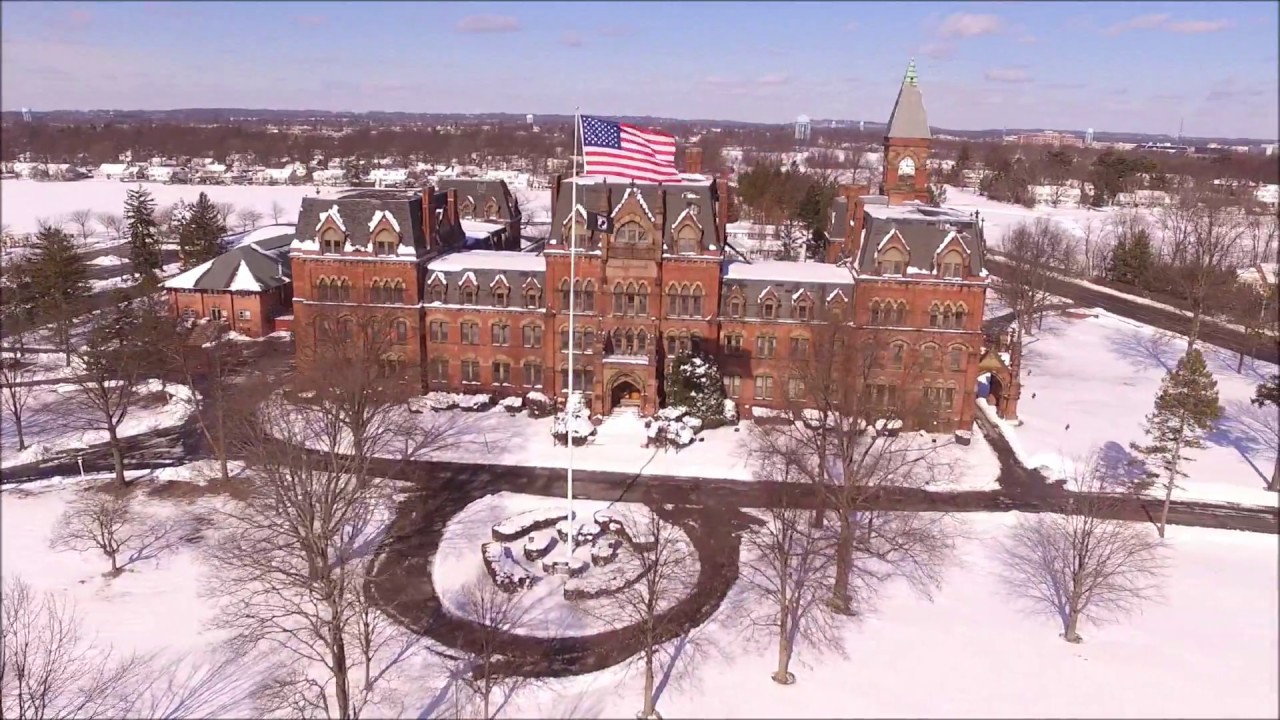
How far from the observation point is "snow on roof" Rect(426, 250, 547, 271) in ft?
199

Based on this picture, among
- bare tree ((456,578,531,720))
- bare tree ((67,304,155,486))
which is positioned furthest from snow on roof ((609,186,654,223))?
bare tree ((67,304,155,486))

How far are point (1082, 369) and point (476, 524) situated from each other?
59.5 m

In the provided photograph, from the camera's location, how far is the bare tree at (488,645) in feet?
96.4

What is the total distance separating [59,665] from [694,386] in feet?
122

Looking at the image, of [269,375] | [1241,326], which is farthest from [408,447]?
[1241,326]

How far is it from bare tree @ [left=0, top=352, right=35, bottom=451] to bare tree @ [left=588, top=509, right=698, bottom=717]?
40758 mm

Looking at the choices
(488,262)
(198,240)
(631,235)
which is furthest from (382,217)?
(198,240)

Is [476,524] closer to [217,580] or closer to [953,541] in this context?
[217,580]

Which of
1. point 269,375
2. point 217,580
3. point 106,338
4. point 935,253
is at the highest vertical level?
point 935,253

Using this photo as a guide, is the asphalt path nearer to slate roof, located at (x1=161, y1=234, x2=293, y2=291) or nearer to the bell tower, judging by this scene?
the bell tower

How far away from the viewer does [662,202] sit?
56.6 meters

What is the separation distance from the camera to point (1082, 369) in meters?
74.9

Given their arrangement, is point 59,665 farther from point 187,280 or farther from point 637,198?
point 187,280

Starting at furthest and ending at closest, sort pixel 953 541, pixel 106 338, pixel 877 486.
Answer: pixel 106 338, pixel 953 541, pixel 877 486
